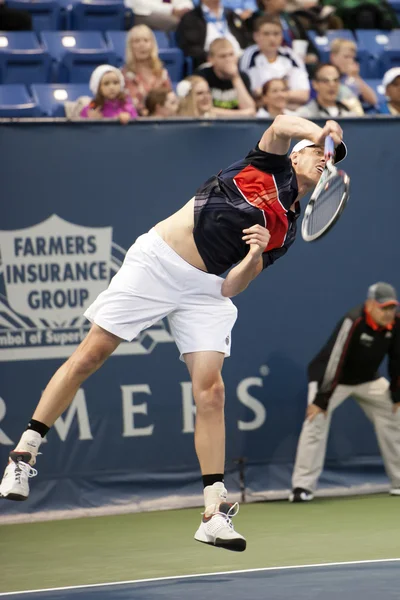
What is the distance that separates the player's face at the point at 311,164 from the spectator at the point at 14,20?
21.0 ft

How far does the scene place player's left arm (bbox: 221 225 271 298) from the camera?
5.67 meters

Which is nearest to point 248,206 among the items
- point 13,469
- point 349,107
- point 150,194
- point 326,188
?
point 326,188

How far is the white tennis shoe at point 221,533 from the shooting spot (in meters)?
5.71

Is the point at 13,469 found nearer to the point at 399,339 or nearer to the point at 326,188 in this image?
the point at 326,188

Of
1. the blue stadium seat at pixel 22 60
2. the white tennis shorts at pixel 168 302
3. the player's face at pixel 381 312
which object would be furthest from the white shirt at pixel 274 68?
the white tennis shorts at pixel 168 302

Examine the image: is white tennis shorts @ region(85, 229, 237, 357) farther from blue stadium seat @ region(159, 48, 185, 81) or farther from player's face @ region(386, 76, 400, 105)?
blue stadium seat @ region(159, 48, 185, 81)

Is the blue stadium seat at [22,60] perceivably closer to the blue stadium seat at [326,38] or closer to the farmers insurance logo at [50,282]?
the farmers insurance logo at [50,282]

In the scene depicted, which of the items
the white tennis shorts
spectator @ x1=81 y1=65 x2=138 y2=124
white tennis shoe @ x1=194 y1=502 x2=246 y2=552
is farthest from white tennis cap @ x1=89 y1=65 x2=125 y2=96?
white tennis shoe @ x1=194 y1=502 x2=246 y2=552

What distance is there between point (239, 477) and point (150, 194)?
2381 mm

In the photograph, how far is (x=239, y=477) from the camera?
942 cm

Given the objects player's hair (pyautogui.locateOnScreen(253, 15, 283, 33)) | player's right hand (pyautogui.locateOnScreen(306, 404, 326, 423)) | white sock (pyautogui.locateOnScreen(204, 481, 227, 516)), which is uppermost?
player's hair (pyautogui.locateOnScreen(253, 15, 283, 33))

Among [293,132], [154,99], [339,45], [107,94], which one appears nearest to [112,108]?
[107,94]

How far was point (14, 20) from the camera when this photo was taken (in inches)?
459

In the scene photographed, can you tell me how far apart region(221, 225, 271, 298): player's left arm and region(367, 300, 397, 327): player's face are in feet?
11.4
